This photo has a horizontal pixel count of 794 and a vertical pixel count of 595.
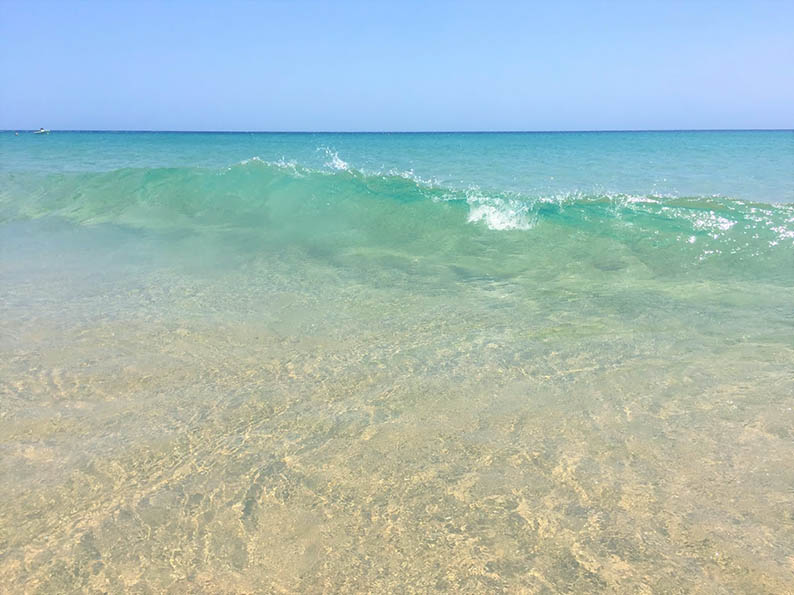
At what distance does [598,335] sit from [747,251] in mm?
4281

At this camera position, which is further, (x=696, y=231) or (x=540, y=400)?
(x=696, y=231)

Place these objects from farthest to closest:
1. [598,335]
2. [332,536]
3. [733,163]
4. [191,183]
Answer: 1. [733,163]
2. [191,183]
3. [598,335]
4. [332,536]

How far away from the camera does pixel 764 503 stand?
274 centimetres

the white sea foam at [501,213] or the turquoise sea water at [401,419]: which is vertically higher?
the white sea foam at [501,213]

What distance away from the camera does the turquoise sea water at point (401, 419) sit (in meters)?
2.42

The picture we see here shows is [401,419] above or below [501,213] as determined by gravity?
below

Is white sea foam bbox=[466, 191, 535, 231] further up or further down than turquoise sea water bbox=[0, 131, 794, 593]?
further up

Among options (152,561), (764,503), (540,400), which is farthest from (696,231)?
(152,561)

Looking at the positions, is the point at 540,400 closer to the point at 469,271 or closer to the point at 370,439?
the point at 370,439

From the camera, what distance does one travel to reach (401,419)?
11.6 feet

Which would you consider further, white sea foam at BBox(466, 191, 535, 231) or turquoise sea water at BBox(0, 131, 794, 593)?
white sea foam at BBox(466, 191, 535, 231)

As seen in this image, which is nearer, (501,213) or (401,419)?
(401,419)

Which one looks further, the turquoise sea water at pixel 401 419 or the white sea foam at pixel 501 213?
the white sea foam at pixel 501 213

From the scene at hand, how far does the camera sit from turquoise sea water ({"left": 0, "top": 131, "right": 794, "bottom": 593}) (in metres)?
2.42
